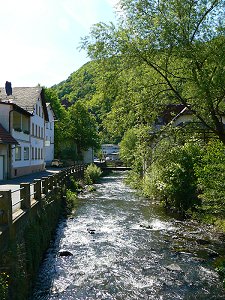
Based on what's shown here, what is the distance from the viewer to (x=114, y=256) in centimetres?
1230

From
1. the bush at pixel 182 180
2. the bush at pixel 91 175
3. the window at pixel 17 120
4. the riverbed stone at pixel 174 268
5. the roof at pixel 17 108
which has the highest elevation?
the roof at pixel 17 108

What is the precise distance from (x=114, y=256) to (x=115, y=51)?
742 cm

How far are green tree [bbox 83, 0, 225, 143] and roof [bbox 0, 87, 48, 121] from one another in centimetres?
2452

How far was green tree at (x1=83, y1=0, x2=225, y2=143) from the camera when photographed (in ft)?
38.2

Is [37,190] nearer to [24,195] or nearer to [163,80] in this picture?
[24,195]

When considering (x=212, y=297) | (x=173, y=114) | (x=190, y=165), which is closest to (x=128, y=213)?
(x=190, y=165)

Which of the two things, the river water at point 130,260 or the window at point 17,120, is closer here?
the river water at point 130,260

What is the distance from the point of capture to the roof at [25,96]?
36.6 m

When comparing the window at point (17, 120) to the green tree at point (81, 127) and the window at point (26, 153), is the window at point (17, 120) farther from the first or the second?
the green tree at point (81, 127)

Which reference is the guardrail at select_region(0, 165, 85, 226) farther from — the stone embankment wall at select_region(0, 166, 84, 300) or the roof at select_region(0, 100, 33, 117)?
the roof at select_region(0, 100, 33, 117)

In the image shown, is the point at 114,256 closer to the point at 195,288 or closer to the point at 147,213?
the point at 195,288

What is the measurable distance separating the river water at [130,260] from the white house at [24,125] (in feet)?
46.3

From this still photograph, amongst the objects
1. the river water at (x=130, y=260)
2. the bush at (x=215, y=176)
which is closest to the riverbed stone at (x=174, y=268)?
the river water at (x=130, y=260)

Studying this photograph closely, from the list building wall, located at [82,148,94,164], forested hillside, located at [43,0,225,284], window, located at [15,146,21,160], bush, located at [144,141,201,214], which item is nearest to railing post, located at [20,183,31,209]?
forested hillside, located at [43,0,225,284]
